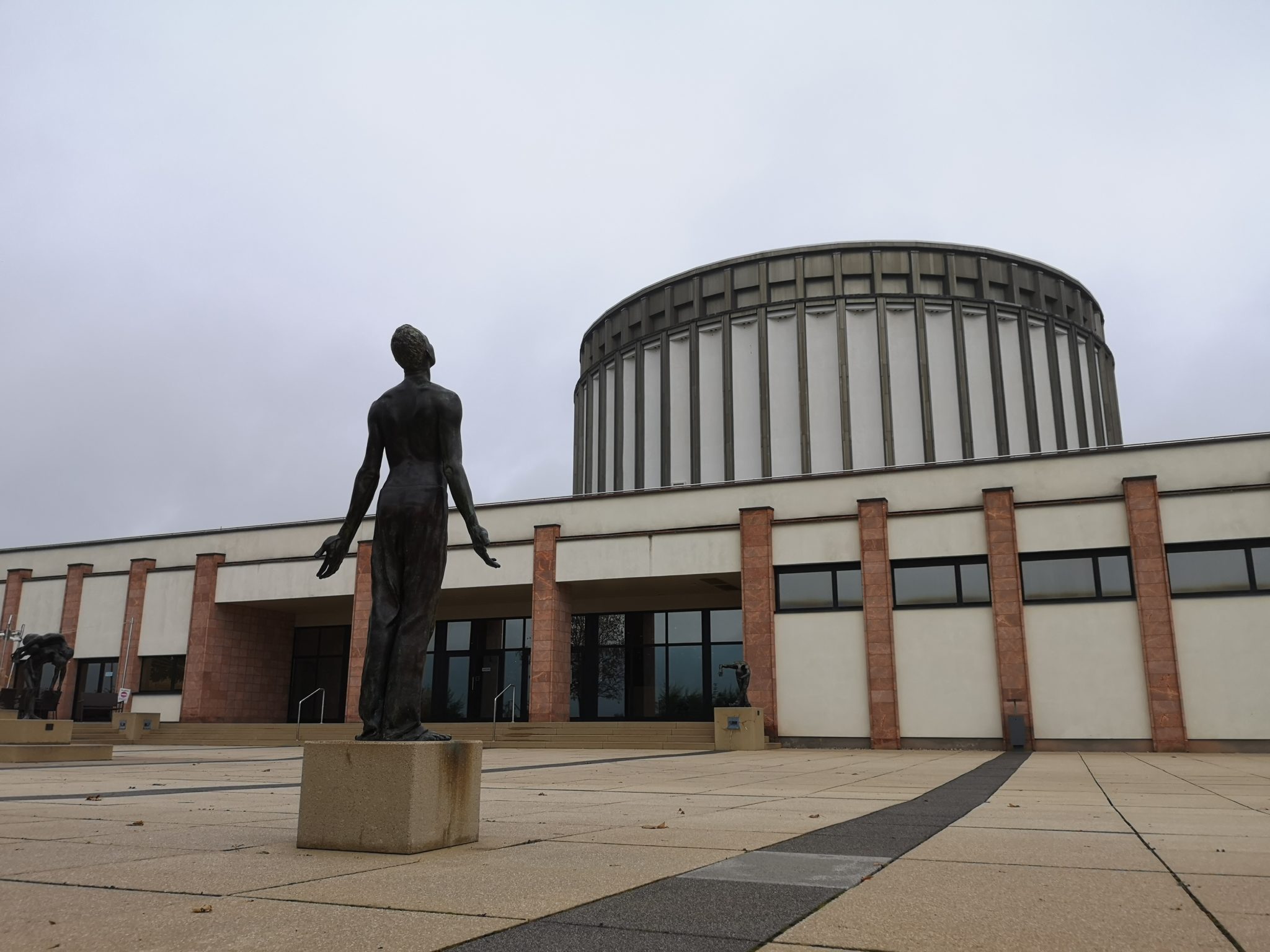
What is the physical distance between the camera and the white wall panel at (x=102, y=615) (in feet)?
128

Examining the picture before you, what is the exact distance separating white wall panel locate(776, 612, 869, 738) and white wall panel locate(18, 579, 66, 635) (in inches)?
1176

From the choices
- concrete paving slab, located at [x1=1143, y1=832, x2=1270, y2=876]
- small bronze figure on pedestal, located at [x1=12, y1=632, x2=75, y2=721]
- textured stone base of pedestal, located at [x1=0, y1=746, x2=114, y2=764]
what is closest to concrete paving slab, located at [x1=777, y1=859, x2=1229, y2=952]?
concrete paving slab, located at [x1=1143, y1=832, x2=1270, y2=876]

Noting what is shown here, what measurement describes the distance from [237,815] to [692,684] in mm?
27569

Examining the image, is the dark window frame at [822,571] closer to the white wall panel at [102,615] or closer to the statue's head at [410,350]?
the statue's head at [410,350]

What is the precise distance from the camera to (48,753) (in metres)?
18.7

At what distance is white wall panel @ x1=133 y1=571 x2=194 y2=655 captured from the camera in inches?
1490

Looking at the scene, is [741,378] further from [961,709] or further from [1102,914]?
[1102,914]

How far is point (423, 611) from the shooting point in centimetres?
683

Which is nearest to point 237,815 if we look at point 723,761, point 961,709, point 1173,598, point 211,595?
point 723,761

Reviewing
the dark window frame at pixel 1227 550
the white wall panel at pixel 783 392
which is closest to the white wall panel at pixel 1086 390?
the white wall panel at pixel 783 392

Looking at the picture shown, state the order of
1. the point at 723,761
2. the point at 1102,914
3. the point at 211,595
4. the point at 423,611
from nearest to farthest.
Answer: the point at 1102,914 < the point at 423,611 < the point at 723,761 < the point at 211,595

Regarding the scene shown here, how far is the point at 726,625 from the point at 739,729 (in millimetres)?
8032

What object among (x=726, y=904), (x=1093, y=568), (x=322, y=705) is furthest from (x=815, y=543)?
(x=726, y=904)

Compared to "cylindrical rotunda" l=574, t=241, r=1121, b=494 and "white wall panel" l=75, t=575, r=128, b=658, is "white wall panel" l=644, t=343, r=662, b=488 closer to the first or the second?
"cylindrical rotunda" l=574, t=241, r=1121, b=494
